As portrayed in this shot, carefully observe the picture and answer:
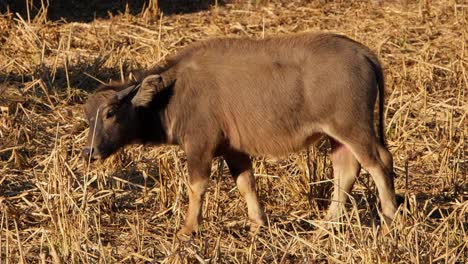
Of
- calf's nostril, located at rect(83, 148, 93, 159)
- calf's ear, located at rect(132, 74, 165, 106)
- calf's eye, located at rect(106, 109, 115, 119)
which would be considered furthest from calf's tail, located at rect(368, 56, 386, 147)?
calf's nostril, located at rect(83, 148, 93, 159)

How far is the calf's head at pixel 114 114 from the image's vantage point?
7.46 meters

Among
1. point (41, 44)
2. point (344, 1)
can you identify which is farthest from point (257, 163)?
point (344, 1)

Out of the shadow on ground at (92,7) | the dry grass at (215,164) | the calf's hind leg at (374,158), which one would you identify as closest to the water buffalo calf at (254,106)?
the calf's hind leg at (374,158)

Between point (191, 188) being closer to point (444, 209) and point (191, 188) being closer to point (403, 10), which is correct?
point (444, 209)

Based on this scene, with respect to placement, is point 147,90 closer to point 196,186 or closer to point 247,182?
point 196,186

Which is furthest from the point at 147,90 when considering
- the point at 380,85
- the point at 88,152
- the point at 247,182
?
the point at 380,85

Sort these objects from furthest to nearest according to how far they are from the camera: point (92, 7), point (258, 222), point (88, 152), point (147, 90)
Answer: point (92, 7), point (258, 222), point (147, 90), point (88, 152)

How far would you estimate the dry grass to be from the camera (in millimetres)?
6809

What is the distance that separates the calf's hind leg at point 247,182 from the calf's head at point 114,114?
73 centimetres

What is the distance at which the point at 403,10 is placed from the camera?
13.2 m

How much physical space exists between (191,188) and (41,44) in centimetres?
438

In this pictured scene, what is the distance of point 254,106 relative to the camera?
7.59m

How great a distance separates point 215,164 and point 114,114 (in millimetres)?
1665

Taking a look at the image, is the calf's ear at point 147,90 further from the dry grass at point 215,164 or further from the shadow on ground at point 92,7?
the shadow on ground at point 92,7
